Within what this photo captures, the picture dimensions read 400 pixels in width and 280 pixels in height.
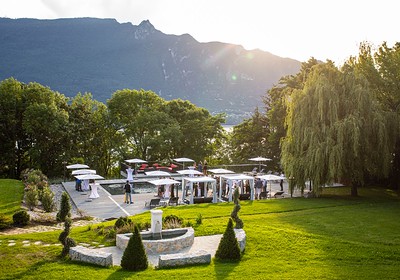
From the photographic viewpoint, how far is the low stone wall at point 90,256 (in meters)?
12.5

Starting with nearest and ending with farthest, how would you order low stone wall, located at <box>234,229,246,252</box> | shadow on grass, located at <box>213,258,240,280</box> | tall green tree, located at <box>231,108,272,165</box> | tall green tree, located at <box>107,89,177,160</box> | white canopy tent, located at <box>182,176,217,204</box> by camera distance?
shadow on grass, located at <box>213,258,240,280</box>
low stone wall, located at <box>234,229,246,252</box>
white canopy tent, located at <box>182,176,217,204</box>
tall green tree, located at <box>231,108,272,165</box>
tall green tree, located at <box>107,89,177,160</box>

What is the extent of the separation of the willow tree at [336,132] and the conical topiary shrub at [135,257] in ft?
51.9

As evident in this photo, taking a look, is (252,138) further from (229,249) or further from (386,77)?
(229,249)

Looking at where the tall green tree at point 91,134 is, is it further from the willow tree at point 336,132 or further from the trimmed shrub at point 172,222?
the trimmed shrub at point 172,222

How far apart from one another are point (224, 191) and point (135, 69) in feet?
386

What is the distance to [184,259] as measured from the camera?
41.5 feet

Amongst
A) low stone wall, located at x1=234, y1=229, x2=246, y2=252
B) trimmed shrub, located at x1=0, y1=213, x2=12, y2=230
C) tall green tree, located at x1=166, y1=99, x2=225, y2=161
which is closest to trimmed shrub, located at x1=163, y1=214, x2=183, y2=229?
low stone wall, located at x1=234, y1=229, x2=246, y2=252

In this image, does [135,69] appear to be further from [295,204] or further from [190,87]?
[295,204]

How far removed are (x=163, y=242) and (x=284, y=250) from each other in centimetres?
445

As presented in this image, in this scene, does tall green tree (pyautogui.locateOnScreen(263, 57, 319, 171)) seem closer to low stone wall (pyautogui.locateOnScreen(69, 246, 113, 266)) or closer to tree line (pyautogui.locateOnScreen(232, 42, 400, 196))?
tree line (pyautogui.locateOnScreen(232, 42, 400, 196))

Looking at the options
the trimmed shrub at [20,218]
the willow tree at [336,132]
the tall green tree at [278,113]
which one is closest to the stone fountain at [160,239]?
the trimmed shrub at [20,218]

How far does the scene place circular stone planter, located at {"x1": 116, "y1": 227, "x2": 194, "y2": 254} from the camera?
14320mm

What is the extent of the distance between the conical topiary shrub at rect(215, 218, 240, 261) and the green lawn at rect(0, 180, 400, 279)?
1.37ft

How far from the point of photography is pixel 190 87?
141 m
